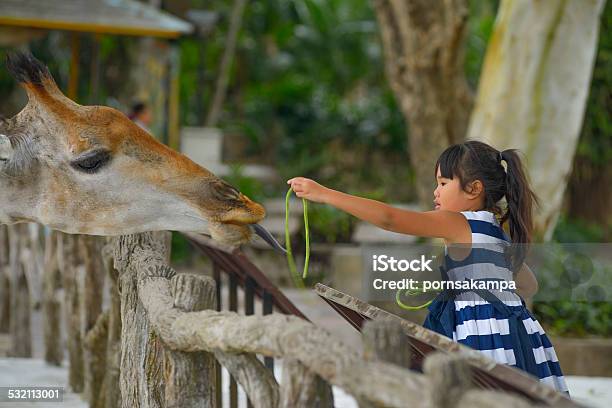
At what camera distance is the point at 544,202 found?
21.8 feet

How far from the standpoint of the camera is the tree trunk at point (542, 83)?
632cm

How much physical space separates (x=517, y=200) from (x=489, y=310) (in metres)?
0.37

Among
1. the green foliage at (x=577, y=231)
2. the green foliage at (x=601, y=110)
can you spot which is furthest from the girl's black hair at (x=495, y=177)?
the green foliage at (x=601, y=110)

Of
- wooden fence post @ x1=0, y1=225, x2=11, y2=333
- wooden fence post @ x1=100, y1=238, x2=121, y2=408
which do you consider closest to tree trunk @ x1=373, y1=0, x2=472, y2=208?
wooden fence post @ x1=0, y1=225, x2=11, y2=333

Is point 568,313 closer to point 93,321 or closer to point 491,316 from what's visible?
point 93,321

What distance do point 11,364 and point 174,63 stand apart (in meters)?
5.10

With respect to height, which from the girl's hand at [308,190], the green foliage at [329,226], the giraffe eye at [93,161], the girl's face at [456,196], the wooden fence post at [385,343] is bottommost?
the wooden fence post at [385,343]

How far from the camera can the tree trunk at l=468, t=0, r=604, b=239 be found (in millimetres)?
6316

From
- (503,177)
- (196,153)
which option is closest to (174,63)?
(196,153)

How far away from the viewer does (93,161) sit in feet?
9.86

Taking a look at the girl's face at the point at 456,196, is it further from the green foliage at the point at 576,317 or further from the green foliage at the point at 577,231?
the green foliage at the point at 577,231

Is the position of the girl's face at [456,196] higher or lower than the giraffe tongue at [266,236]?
higher

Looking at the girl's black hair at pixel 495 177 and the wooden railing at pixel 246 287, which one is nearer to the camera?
the girl's black hair at pixel 495 177

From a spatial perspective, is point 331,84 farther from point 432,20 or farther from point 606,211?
point 432,20
